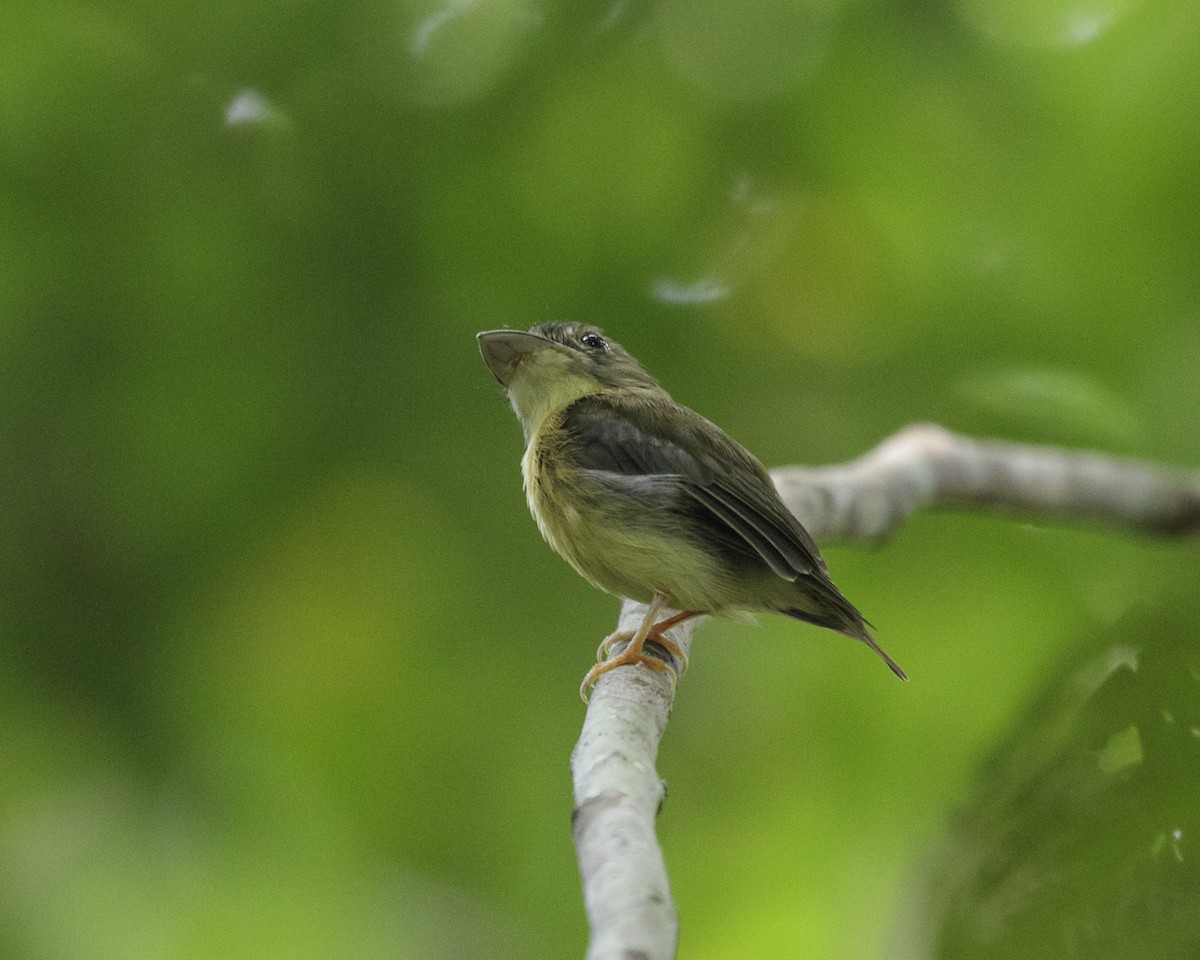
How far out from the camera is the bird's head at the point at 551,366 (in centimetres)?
388

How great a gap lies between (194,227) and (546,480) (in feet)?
5.01

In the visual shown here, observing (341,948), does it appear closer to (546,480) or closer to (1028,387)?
(546,480)

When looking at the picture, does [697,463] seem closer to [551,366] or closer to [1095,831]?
[551,366]

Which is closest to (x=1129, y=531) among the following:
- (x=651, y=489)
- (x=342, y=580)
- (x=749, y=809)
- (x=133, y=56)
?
(x=749, y=809)

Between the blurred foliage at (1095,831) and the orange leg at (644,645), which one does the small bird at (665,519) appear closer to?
the orange leg at (644,645)

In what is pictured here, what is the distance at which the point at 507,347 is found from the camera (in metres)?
3.86

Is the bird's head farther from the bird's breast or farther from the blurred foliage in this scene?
the blurred foliage

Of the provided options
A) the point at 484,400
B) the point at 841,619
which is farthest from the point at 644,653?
the point at 484,400

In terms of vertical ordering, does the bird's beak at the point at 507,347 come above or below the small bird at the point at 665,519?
above

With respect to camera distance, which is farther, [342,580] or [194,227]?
[342,580]

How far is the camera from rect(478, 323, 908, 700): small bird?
3.31 meters

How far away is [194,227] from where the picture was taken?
426 cm

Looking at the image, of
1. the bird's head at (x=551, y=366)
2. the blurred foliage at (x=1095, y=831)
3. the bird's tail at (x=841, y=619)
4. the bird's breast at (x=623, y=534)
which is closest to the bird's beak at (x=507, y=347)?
the bird's head at (x=551, y=366)

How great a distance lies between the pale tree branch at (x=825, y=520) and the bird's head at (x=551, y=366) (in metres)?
0.61
